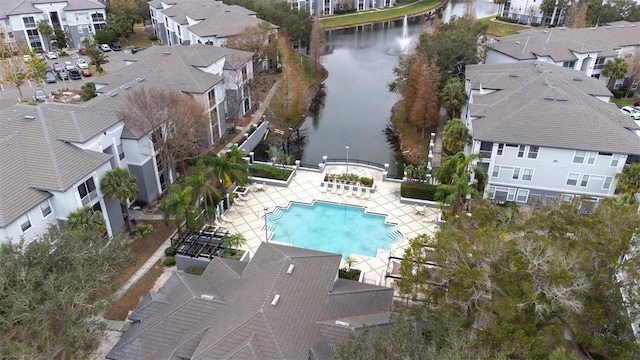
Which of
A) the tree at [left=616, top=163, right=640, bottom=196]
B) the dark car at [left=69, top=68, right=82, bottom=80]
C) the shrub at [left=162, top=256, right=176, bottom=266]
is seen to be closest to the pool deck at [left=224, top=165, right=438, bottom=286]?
the shrub at [left=162, top=256, right=176, bottom=266]

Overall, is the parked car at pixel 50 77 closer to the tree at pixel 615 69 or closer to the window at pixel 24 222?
the window at pixel 24 222

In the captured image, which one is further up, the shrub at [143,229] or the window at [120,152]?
the window at [120,152]

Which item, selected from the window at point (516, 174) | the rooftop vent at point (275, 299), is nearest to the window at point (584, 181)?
the window at point (516, 174)

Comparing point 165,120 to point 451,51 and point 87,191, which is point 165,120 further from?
point 451,51

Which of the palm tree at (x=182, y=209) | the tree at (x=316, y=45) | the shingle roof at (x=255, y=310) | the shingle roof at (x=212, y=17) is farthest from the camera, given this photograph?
the tree at (x=316, y=45)

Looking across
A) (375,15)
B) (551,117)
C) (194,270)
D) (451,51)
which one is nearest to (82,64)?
(194,270)

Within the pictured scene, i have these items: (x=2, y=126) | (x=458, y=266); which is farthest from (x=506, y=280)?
(x=2, y=126)

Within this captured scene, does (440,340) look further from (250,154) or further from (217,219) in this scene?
(250,154)
